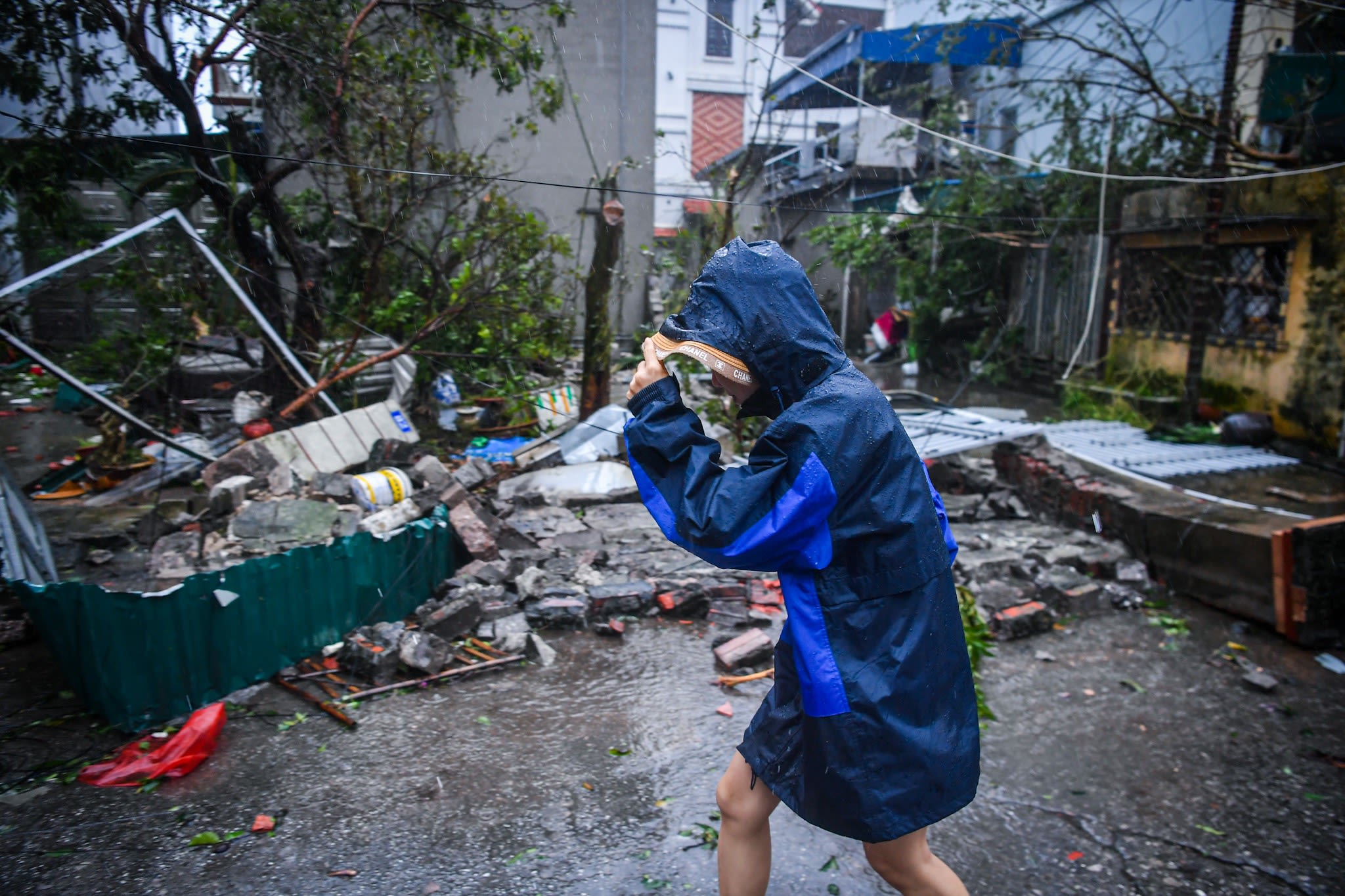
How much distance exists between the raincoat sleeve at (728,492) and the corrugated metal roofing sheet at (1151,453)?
Result: 6119 millimetres

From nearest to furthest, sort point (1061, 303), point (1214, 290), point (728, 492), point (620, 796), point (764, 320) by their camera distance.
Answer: point (728, 492)
point (764, 320)
point (620, 796)
point (1214, 290)
point (1061, 303)

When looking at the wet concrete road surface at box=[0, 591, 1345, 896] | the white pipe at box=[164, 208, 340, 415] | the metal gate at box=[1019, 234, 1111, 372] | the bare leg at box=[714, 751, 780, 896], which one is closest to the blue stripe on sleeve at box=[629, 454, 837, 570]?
the bare leg at box=[714, 751, 780, 896]

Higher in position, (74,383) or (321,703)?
(74,383)

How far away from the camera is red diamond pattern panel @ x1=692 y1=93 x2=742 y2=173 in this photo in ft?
57.6

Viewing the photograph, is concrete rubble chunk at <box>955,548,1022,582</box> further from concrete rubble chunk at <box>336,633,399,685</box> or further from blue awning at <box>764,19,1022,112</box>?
blue awning at <box>764,19,1022,112</box>

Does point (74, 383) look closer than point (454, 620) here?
No

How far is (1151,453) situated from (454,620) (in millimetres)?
6382

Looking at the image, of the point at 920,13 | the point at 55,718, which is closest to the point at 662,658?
the point at 55,718

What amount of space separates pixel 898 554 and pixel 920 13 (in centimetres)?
1871

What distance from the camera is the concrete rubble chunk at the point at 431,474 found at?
5.88 m

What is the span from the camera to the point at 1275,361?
8.27 m

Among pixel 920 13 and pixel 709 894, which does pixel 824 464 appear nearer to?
pixel 709 894

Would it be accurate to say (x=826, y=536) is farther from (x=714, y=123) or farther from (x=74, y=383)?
(x=714, y=123)

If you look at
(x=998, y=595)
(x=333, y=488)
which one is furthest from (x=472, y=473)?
(x=998, y=595)
